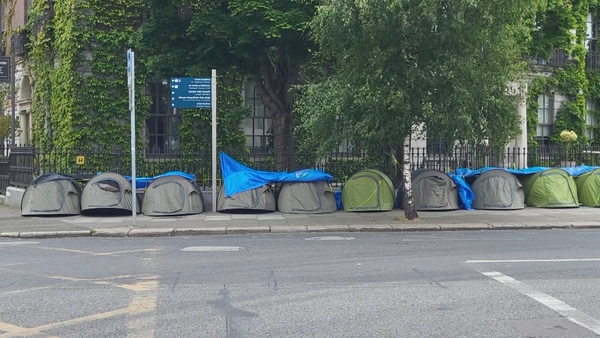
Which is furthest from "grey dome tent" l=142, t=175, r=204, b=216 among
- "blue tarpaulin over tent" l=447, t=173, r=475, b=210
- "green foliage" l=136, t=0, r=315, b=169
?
"blue tarpaulin over tent" l=447, t=173, r=475, b=210

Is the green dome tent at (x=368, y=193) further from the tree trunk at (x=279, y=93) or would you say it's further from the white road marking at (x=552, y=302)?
the white road marking at (x=552, y=302)

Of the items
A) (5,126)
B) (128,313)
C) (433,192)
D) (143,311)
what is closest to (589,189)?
(433,192)

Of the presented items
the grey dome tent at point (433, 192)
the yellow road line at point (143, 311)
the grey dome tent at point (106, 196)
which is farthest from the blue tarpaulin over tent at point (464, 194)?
the yellow road line at point (143, 311)

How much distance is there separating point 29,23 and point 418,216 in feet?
60.6

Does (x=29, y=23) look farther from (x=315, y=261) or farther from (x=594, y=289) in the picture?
(x=594, y=289)

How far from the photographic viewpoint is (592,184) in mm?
18234

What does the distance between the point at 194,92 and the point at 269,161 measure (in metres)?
5.59

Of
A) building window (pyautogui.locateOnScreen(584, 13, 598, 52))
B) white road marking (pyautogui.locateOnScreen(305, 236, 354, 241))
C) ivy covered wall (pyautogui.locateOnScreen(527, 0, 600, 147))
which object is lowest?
white road marking (pyautogui.locateOnScreen(305, 236, 354, 241))

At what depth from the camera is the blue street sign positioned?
55.8 feet

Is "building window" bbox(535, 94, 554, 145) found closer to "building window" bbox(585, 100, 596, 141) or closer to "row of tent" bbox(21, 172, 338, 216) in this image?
"building window" bbox(585, 100, 596, 141)

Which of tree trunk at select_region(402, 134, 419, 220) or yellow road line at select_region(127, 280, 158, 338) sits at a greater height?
tree trunk at select_region(402, 134, 419, 220)

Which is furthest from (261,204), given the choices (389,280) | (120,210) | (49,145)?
(49,145)

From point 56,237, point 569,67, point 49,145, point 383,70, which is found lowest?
point 56,237

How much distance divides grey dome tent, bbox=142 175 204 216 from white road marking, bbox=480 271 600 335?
9.36 metres
